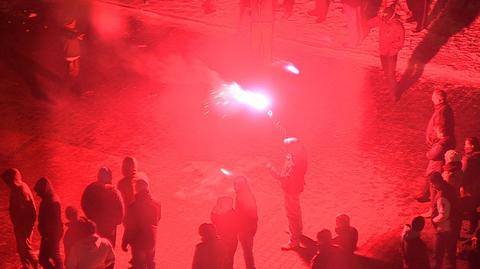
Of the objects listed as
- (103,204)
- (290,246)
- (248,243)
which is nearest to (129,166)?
(103,204)

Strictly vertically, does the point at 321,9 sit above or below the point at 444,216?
above

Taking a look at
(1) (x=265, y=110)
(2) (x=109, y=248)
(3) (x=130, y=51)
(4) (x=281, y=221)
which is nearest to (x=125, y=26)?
(3) (x=130, y=51)

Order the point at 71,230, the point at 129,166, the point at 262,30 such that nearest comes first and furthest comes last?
the point at 71,230, the point at 129,166, the point at 262,30

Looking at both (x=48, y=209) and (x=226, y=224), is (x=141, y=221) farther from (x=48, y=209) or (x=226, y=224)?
(x=48, y=209)

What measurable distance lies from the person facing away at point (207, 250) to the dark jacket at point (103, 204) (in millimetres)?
1443

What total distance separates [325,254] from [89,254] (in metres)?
2.77

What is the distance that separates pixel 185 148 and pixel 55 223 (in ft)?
13.5

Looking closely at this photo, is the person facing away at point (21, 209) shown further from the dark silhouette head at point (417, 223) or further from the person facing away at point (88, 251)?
the dark silhouette head at point (417, 223)

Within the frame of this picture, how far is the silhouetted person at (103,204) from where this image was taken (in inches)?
425

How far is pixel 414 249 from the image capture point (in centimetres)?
998

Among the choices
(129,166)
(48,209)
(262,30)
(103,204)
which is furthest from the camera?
(262,30)

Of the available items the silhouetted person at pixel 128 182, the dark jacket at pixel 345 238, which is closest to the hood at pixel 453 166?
the dark jacket at pixel 345 238

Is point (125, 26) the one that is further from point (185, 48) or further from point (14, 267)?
point (14, 267)

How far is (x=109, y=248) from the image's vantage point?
9.73 meters
